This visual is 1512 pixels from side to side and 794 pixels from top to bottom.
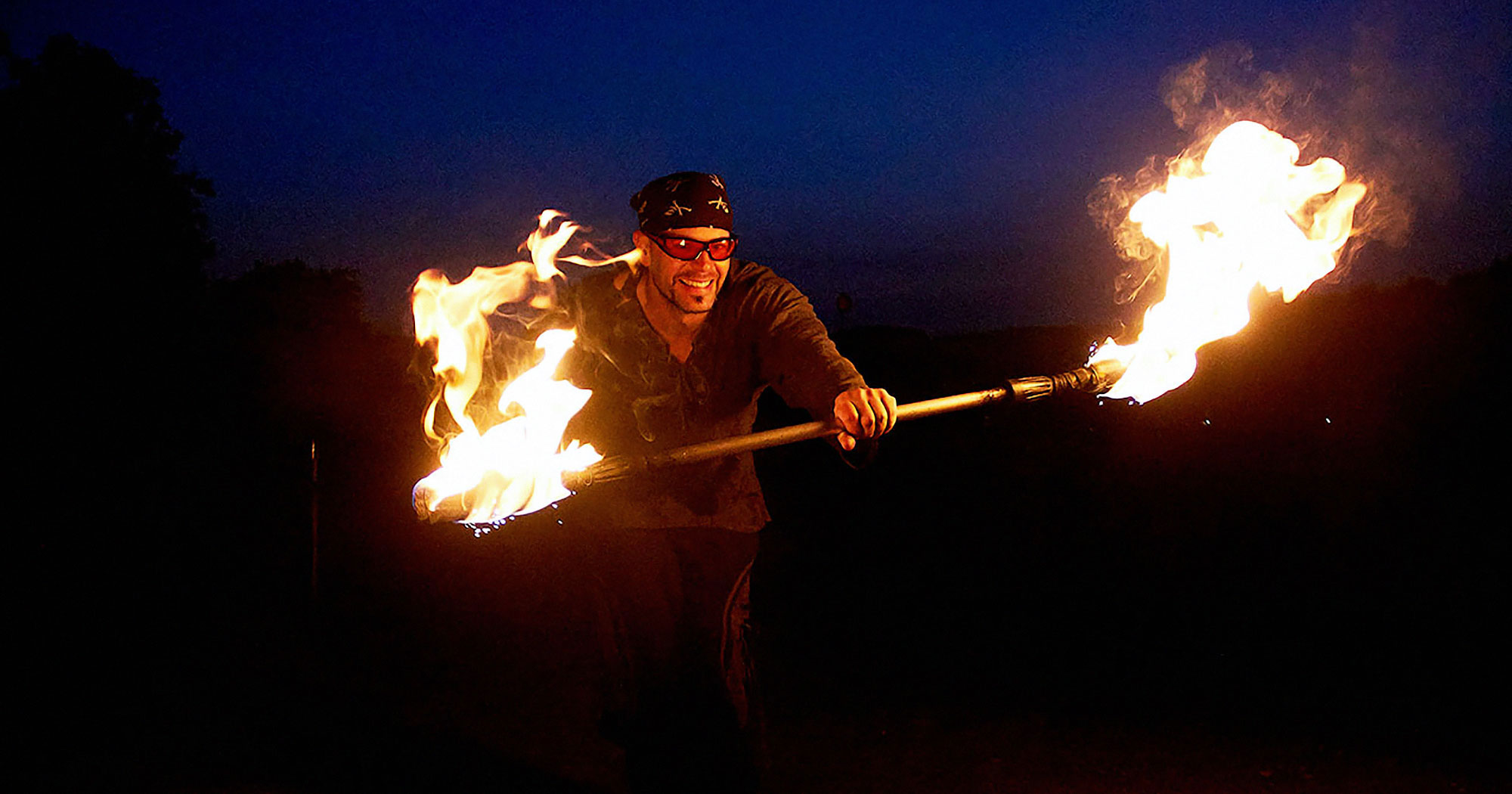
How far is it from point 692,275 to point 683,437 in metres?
0.69

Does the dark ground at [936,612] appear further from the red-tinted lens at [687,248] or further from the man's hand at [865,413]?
the red-tinted lens at [687,248]

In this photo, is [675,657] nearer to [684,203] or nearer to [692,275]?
[692,275]

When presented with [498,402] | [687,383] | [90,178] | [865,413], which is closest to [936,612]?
[687,383]

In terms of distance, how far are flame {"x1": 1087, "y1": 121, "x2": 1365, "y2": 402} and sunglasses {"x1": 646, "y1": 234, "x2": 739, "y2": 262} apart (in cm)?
181

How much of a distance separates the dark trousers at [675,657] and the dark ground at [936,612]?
1.46ft

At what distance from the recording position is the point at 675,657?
3564 mm

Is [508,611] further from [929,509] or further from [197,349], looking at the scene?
[197,349]

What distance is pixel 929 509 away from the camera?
9242mm

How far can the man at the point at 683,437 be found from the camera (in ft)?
11.6

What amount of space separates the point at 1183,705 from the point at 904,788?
5.40ft

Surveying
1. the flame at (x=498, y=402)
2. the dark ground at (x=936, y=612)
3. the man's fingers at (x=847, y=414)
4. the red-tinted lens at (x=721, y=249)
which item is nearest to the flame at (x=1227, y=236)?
the dark ground at (x=936, y=612)

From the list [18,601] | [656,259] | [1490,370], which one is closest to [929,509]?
[656,259]

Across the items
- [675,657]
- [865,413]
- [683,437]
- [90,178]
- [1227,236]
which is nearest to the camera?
[865,413]

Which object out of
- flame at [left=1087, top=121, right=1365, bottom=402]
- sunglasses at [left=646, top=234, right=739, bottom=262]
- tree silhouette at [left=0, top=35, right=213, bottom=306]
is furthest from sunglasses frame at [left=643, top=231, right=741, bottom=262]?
tree silhouette at [left=0, top=35, right=213, bottom=306]
